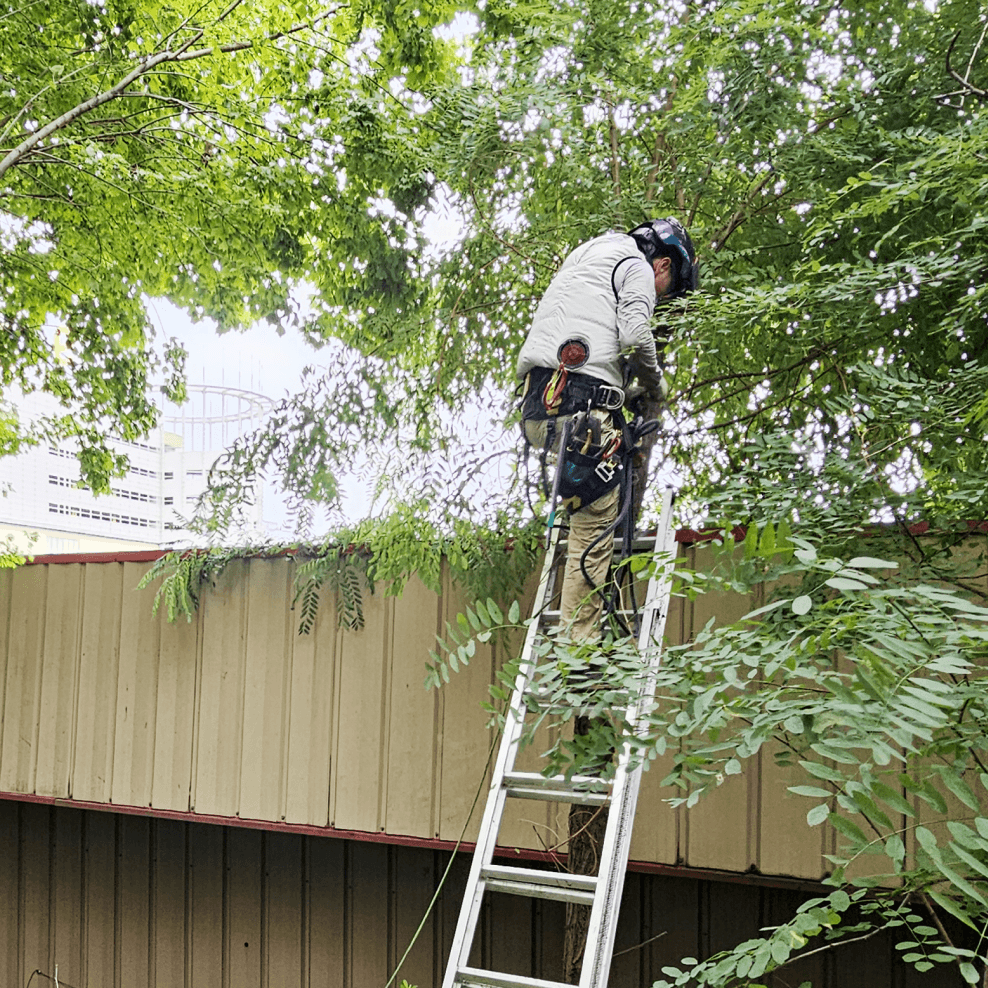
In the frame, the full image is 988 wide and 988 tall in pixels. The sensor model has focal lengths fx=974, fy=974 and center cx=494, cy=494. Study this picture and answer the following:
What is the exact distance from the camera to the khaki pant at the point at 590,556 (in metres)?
3.75

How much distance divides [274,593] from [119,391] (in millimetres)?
5434

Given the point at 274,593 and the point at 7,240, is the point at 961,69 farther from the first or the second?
the point at 7,240

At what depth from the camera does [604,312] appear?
380cm

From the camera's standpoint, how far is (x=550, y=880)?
307cm

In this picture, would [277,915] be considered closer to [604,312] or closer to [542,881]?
[542,881]

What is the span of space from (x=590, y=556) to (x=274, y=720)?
9.85 ft

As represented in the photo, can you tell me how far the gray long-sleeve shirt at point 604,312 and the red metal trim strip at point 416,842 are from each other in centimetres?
188

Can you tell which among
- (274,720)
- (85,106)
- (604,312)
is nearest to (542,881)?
(604,312)

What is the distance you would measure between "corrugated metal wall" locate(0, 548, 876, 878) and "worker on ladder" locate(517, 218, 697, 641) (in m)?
1.03

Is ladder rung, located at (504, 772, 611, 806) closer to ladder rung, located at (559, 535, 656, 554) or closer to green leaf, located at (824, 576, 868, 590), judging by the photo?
ladder rung, located at (559, 535, 656, 554)

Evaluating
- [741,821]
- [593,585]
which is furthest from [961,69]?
[741,821]

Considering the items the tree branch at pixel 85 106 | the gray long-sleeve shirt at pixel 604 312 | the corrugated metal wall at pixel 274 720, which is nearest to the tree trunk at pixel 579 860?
the corrugated metal wall at pixel 274 720

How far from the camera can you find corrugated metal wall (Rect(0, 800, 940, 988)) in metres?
5.25

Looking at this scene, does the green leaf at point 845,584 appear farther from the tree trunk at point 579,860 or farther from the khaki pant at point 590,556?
the tree trunk at point 579,860
